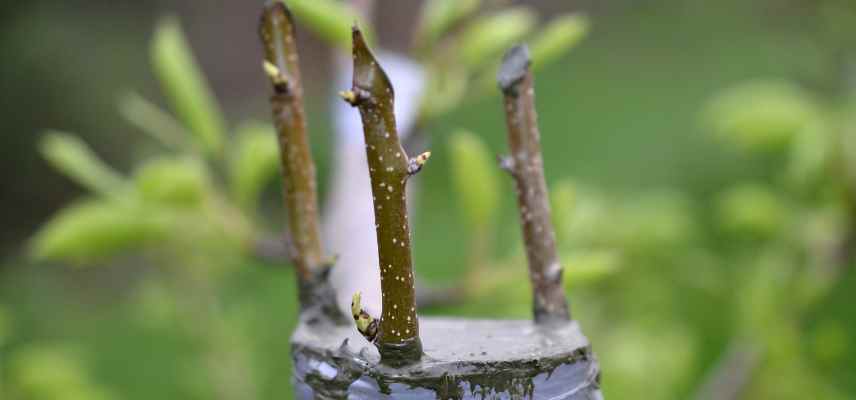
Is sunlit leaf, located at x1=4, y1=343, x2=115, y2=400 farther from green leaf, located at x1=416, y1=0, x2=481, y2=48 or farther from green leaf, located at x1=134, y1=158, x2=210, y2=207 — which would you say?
green leaf, located at x1=416, y1=0, x2=481, y2=48

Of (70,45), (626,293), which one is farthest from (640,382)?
(70,45)

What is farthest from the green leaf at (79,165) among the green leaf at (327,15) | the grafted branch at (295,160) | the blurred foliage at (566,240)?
the grafted branch at (295,160)

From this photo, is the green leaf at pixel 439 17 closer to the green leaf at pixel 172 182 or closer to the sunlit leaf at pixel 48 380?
the green leaf at pixel 172 182

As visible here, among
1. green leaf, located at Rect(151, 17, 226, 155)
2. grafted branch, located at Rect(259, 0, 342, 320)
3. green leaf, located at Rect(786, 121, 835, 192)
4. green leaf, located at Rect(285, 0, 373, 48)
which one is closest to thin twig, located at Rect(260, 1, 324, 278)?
grafted branch, located at Rect(259, 0, 342, 320)

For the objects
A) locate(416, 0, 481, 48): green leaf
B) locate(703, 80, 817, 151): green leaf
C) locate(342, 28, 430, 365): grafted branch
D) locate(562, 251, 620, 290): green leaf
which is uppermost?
locate(703, 80, 817, 151): green leaf

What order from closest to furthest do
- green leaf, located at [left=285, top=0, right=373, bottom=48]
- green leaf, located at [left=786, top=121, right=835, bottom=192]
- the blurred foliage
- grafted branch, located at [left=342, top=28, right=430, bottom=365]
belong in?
1. grafted branch, located at [left=342, top=28, right=430, bottom=365]
2. green leaf, located at [left=285, top=0, right=373, bottom=48]
3. the blurred foliage
4. green leaf, located at [left=786, top=121, right=835, bottom=192]

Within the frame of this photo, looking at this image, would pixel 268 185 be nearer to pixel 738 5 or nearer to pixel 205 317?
pixel 738 5
